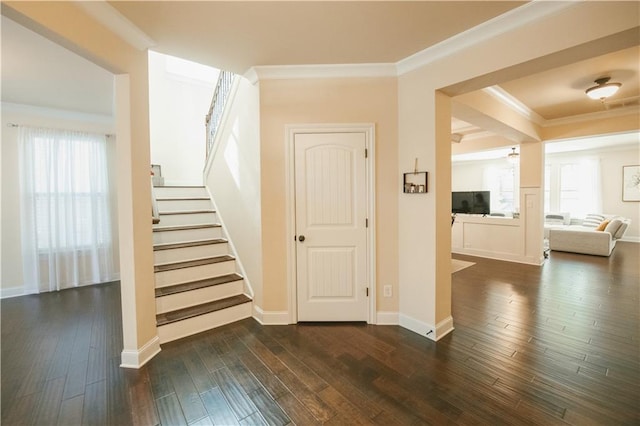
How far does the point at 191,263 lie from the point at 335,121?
2.31 m

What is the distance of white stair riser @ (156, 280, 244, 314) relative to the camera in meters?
2.71

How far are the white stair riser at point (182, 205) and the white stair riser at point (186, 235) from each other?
0.62 m

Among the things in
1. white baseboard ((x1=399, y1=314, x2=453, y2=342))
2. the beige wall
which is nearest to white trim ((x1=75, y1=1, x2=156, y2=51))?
the beige wall

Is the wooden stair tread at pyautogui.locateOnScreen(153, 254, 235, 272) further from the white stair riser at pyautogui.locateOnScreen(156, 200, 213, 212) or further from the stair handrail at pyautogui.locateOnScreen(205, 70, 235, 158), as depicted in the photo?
the stair handrail at pyautogui.locateOnScreen(205, 70, 235, 158)

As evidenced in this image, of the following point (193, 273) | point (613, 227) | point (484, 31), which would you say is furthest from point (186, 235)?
point (613, 227)

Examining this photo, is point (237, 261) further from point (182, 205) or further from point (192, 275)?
point (182, 205)

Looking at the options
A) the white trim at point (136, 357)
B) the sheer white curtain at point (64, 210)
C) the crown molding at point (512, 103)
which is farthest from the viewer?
the sheer white curtain at point (64, 210)

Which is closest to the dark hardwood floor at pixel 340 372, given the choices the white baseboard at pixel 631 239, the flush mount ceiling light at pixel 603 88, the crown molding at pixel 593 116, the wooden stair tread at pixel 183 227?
the wooden stair tread at pixel 183 227

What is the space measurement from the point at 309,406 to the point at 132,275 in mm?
1667

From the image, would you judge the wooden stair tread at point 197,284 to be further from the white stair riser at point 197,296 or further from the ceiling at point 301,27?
the ceiling at point 301,27

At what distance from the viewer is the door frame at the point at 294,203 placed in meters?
2.78

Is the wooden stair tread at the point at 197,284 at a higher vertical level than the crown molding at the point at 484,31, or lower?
lower

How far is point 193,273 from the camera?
10.2ft

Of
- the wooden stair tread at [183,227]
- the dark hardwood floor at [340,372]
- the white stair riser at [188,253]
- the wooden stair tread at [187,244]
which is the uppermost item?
the wooden stair tread at [183,227]
